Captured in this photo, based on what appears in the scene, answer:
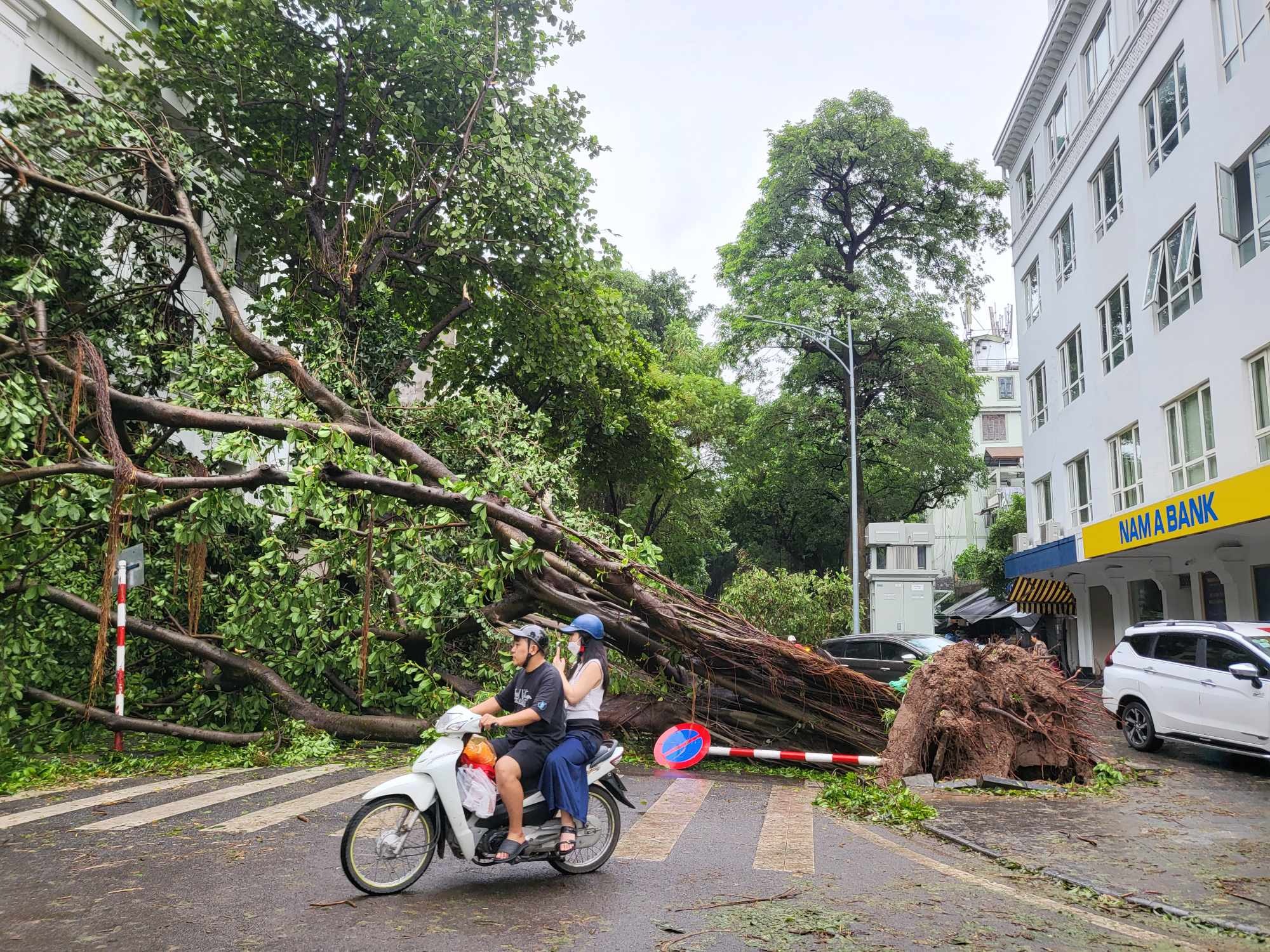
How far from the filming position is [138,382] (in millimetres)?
15352

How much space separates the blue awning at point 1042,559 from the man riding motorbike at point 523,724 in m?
21.1

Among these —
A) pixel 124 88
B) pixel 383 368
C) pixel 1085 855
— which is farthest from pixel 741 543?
pixel 1085 855

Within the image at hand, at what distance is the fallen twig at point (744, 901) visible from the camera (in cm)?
554

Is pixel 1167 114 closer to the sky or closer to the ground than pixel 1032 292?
closer to the ground

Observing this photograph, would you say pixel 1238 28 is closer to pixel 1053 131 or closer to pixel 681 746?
pixel 1053 131

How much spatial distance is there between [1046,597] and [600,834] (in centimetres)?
2689

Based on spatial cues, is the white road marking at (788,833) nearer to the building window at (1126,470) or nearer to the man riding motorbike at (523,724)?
the man riding motorbike at (523,724)

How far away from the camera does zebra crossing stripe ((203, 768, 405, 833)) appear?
24.8 ft

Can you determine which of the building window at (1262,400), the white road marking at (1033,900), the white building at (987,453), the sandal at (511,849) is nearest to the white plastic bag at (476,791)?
the sandal at (511,849)

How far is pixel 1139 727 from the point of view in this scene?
1355 cm

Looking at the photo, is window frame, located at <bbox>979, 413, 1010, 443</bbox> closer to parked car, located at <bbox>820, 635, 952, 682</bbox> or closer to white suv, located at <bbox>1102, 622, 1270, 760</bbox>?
parked car, located at <bbox>820, 635, 952, 682</bbox>

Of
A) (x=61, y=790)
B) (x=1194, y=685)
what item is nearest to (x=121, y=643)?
(x=61, y=790)

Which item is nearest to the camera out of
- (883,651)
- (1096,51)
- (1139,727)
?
(1139,727)

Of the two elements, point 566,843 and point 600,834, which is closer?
point 566,843
